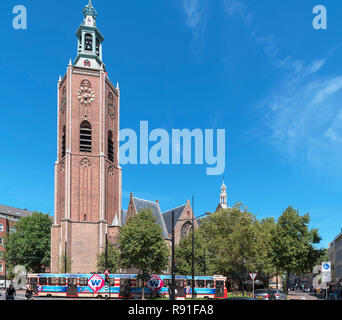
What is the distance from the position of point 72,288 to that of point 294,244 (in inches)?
1163

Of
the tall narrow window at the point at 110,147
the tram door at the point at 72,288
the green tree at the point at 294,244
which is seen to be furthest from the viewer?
the tall narrow window at the point at 110,147

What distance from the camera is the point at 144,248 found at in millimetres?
45000

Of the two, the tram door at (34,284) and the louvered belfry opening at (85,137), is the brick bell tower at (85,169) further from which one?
the tram door at (34,284)

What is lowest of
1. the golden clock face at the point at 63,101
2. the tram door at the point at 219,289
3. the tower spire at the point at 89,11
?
the tram door at the point at 219,289

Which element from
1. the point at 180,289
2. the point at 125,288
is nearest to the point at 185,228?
the point at 180,289

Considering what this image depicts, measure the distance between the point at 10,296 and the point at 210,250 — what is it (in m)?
37.5

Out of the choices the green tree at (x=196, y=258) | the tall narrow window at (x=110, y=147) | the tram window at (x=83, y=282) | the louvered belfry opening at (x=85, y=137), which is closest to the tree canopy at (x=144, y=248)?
the tram window at (x=83, y=282)

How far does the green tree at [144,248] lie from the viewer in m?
44.7

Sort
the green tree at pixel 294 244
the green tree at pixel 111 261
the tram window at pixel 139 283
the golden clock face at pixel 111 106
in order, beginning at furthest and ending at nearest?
the golden clock face at pixel 111 106, the green tree at pixel 111 261, the green tree at pixel 294 244, the tram window at pixel 139 283

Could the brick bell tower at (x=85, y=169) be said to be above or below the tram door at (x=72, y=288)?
above

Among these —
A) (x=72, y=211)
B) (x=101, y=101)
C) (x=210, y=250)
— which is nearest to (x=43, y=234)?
(x=72, y=211)

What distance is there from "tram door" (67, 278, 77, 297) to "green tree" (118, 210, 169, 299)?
5.84 meters

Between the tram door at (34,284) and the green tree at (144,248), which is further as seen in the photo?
the tram door at (34,284)

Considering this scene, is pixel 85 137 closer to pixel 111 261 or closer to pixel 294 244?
pixel 111 261
